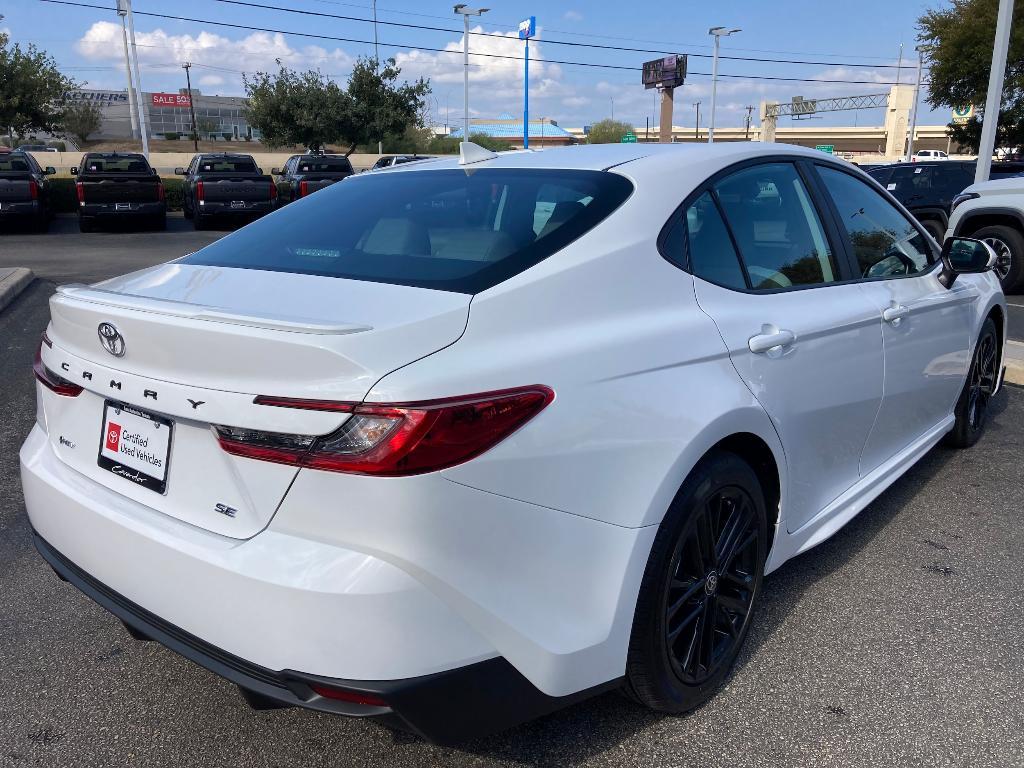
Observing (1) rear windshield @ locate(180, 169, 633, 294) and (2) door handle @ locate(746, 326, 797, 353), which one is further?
(2) door handle @ locate(746, 326, 797, 353)

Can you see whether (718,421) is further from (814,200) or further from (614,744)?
(814,200)

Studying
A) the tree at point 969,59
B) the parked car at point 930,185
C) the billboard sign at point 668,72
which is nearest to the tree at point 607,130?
the billboard sign at point 668,72

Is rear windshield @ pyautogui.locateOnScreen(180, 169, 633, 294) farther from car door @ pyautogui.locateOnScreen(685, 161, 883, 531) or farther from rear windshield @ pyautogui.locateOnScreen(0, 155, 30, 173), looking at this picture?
rear windshield @ pyautogui.locateOnScreen(0, 155, 30, 173)

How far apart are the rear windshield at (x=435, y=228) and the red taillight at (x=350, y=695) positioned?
0.93 metres

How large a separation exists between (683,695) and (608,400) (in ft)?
3.18

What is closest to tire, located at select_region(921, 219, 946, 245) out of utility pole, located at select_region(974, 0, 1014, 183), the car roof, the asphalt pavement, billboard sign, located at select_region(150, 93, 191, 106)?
utility pole, located at select_region(974, 0, 1014, 183)

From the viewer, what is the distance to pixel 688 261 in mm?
2455

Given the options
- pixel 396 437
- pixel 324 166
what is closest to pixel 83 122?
pixel 324 166

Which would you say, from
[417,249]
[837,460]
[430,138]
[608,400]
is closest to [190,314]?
[417,249]

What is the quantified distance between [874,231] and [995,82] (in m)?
12.3

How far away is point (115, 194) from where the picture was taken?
60.6ft

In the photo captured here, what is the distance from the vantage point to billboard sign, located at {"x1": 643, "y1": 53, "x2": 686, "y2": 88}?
40.2 meters

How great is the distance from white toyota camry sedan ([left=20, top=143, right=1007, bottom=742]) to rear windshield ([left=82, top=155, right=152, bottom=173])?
18.6 m

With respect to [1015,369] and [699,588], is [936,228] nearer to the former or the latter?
[1015,369]
